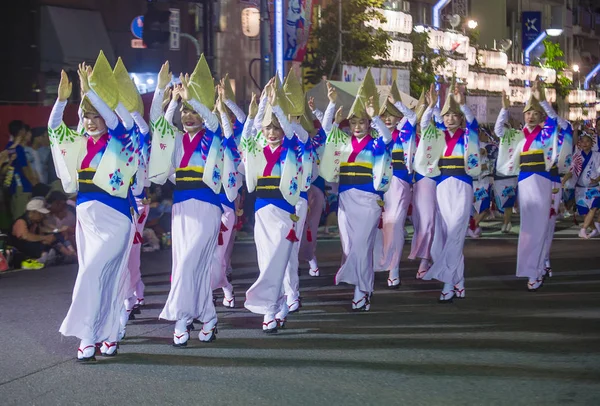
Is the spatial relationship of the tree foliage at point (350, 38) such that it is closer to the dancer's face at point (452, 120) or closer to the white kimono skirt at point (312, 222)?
the white kimono skirt at point (312, 222)

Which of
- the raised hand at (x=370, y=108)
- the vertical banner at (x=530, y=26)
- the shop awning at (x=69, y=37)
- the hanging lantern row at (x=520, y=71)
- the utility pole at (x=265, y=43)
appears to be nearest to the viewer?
the raised hand at (x=370, y=108)

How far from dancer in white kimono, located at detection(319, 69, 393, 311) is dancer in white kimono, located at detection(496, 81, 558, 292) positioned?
2030 mm

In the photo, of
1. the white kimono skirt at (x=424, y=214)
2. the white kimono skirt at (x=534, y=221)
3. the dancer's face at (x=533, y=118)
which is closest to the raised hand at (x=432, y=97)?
the dancer's face at (x=533, y=118)

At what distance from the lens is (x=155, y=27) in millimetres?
16438

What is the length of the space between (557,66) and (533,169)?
1365 inches

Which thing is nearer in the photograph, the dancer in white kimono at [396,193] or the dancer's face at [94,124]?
the dancer's face at [94,124]

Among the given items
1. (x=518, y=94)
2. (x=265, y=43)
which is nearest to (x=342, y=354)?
(x=265, y=43)

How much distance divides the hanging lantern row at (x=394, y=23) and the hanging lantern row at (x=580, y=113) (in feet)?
76.7

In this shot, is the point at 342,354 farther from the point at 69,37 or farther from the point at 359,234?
the point at 69,37

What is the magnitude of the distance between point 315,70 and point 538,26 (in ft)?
69.9

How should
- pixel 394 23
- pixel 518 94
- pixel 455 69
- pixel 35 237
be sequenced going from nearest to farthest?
pixel 35 237, pixel 394 23, pixel 455 69, pixel 518 94

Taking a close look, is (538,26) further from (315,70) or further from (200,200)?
(200,200)

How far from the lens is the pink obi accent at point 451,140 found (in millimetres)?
10789

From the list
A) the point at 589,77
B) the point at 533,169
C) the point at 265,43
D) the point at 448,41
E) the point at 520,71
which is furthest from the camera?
the point at 589,77
